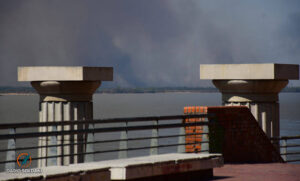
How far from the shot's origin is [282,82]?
21234 mm

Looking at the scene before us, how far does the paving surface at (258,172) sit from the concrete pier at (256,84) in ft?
22.2

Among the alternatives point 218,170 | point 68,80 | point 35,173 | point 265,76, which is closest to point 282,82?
point 265,76

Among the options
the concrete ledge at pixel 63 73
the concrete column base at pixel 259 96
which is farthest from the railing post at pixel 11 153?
the concrete column base at pixel 259 96

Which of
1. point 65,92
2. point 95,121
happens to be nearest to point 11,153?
point 95,121

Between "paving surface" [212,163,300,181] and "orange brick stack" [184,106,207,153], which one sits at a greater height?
"orange brick stack" [184,106,207,153]

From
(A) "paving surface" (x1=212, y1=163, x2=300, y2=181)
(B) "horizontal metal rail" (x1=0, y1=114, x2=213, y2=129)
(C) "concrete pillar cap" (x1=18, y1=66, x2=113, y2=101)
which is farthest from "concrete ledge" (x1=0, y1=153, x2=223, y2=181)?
(C) "concrete pillar cap" (x1=18, y1=66, x2=113, y2=101)

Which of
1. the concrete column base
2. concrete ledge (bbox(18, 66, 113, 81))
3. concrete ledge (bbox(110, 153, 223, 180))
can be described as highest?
concrete ledge (bbox(18, 66, 113, 81))

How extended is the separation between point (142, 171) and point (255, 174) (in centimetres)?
334

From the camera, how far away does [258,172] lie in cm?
1275

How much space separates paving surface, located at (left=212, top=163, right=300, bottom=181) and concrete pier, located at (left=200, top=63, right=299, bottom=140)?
6762mm

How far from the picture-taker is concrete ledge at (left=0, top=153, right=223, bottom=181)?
8.55 meters

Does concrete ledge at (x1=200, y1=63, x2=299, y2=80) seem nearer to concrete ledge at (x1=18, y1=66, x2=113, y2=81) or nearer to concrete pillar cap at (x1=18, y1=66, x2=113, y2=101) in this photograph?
concrete ledge at (x1=18, y1=66, x2=113, y2=81)

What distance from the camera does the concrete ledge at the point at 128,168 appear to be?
8555 mm

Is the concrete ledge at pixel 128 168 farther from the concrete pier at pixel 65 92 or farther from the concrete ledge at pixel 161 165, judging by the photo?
the concrete pier at pixel 65 92
